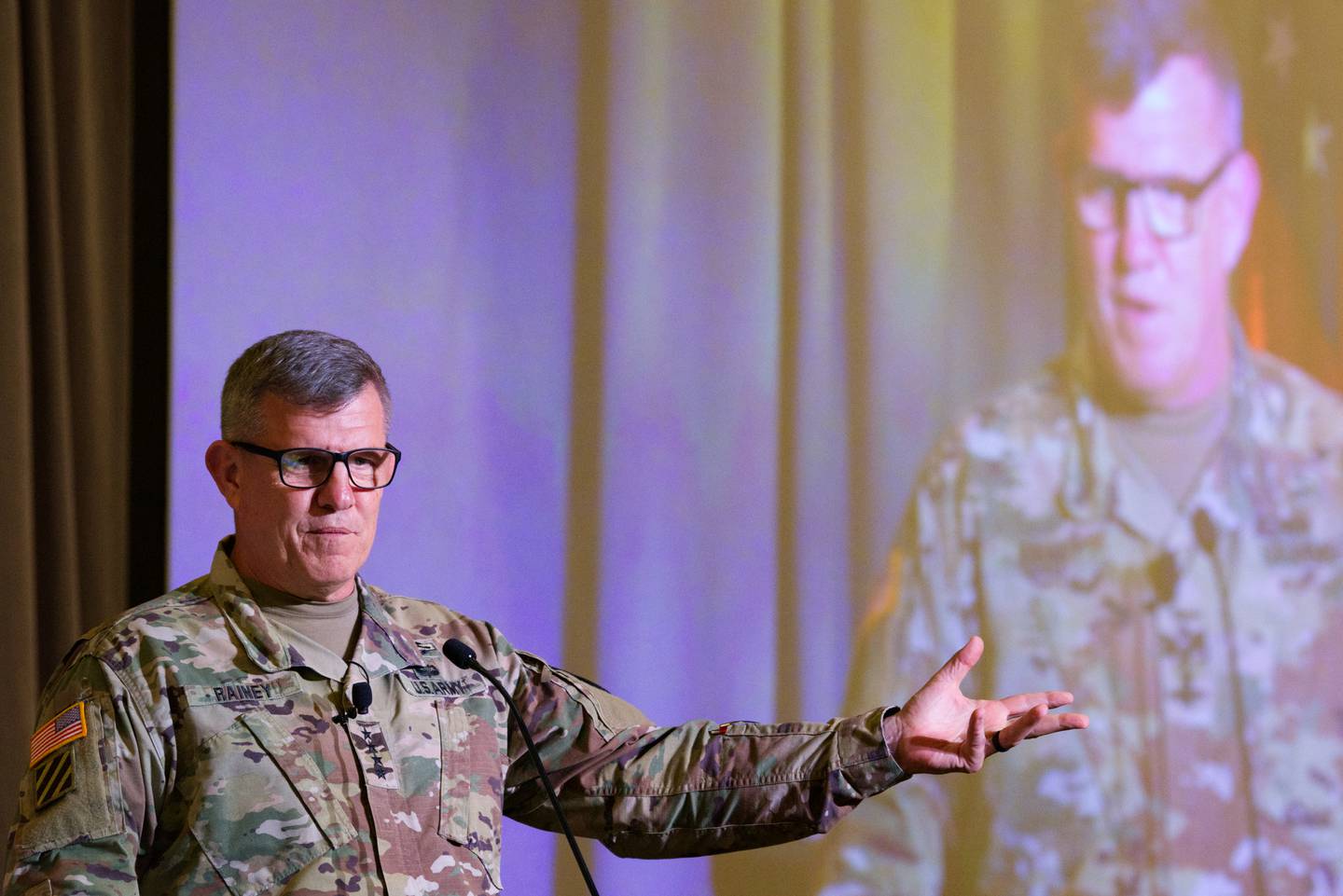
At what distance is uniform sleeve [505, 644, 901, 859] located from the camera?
2.02m

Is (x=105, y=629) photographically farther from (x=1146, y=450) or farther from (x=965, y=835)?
(x=1146, y=450)

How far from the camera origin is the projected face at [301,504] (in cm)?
189

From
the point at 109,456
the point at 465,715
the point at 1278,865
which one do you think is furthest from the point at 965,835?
the point at 109,456

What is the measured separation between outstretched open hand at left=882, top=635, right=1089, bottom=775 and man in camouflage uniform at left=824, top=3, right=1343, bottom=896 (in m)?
1.09

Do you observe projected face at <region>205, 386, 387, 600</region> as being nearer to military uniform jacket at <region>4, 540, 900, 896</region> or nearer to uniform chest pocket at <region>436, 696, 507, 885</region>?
military uniform jacket at <region>4, 540, 900, 896</region>

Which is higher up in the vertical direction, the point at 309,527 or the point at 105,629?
the point at 309,527

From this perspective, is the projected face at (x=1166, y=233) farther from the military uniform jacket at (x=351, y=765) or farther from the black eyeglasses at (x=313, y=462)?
the black eyeglasses at (x=313, y=462)

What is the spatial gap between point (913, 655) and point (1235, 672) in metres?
0.69

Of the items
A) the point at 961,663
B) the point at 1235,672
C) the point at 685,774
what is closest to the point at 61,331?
the point at 685,774

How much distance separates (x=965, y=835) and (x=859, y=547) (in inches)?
26.6

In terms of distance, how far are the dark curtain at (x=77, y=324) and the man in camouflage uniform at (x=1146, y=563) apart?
1.81m

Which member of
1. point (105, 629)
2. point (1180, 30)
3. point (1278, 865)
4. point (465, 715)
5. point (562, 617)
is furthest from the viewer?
point (562, 617)

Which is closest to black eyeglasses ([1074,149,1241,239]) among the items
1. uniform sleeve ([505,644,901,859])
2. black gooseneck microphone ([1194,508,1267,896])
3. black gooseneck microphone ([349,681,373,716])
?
black gooseneck microphone ([1194,508,1267,896])

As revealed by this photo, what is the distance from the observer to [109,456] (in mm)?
3273
